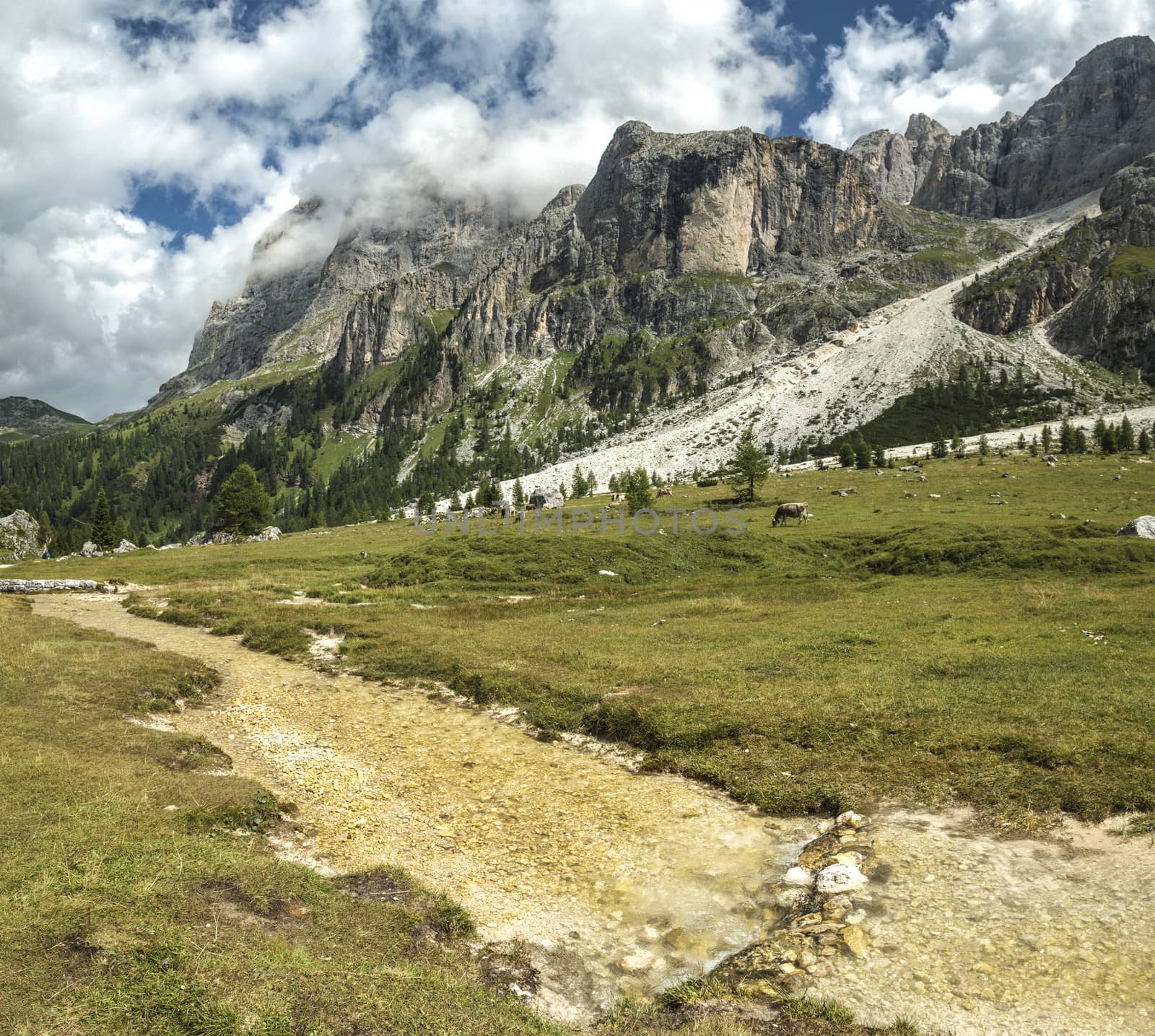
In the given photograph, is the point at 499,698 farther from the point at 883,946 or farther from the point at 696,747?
the point at 883,946

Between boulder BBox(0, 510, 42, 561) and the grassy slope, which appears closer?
the grassy slope

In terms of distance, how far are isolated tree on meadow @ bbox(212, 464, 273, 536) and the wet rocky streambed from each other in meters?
110

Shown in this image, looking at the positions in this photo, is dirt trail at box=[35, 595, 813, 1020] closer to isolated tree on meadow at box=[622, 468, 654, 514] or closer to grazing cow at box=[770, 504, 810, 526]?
isolated tree on meadow at box=[622, 468, 654, 514]

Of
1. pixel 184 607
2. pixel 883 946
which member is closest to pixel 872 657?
pixel 883 946

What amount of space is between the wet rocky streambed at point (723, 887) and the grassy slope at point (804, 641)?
6.04 feet

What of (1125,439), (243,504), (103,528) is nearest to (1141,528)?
(1125,439)

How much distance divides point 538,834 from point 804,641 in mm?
17468

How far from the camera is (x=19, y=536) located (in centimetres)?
14975

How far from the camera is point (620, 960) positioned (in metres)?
9.98

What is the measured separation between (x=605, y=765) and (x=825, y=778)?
588 cm

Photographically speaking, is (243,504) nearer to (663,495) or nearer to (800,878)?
(663,495)

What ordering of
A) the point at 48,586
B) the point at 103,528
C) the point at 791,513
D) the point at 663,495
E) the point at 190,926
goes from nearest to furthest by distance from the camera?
the point at 190,926 < the point at 48,586 < the point at 791,513 < the point at 103,528 < the point at 663,495

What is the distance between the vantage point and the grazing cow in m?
79.1

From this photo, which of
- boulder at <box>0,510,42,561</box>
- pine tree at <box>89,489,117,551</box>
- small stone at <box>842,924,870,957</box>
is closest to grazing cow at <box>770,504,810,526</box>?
small stone at <box>842,924,870,957</box>
